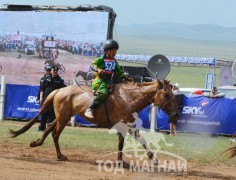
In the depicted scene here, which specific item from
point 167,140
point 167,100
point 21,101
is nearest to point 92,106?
point 167,100

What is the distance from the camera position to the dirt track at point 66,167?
12.4 metres

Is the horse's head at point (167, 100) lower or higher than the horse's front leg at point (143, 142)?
higher

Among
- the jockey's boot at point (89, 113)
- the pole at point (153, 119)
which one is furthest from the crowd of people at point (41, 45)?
the jockey's boot at point (89, 113)

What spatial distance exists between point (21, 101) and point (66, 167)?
12494 mm

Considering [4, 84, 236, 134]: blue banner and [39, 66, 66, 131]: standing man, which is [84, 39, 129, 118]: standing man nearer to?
[39, 66, 66, 131]: standing man

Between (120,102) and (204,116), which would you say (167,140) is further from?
(120,102)

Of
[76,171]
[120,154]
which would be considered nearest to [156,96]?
[120,154]

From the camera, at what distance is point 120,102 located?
46.6 ft

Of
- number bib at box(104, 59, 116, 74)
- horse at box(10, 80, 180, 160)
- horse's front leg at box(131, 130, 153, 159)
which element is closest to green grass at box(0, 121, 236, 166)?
horse's front leg at box(131, 130, 153, 159)

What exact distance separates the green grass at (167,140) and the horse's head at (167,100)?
211cm

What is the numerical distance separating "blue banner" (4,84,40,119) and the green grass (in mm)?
2257

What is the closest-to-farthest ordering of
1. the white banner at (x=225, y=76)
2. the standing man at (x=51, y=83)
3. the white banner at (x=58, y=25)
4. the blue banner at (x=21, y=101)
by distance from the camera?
the standing man at (x=51, y=83) < the blue banner at (x=21, y=101) < the white banner at (x=58, y=25) < the white banner at (x=225, y=76)

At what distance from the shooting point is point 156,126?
77.0ft

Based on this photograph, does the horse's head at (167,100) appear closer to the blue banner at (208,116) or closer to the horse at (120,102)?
the horse at (120,102)
